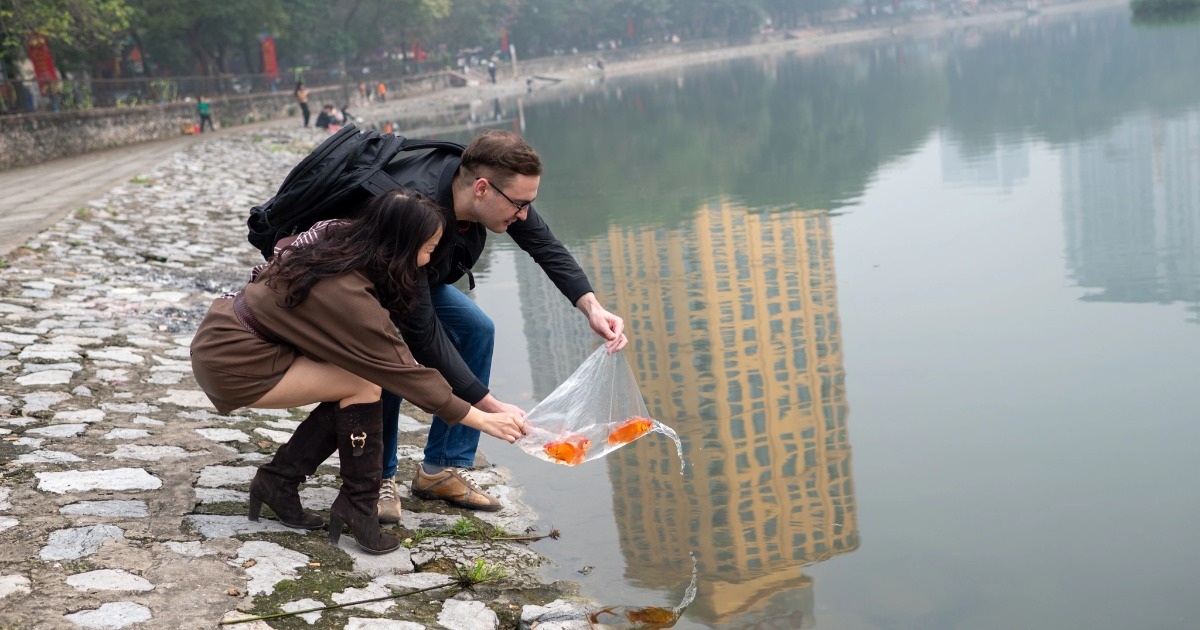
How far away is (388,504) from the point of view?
474 cm

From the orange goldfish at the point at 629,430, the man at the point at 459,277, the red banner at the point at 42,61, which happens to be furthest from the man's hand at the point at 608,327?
the red banner at the point at 42,61

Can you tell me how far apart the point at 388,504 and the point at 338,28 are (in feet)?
194

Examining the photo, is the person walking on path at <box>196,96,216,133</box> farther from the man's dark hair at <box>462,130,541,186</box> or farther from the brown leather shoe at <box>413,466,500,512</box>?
the man's dark hair at <box>462,130,541,186</box>

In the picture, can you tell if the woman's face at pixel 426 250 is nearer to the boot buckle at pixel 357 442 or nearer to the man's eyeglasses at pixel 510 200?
the man's eyeglasses at pixel 510 200

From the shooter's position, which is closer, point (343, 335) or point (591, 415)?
point (343, 335)

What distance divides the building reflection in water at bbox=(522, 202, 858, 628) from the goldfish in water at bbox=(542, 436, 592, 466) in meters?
0.73

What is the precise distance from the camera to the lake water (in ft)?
16.2

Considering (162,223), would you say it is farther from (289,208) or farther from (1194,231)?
(1194,231)

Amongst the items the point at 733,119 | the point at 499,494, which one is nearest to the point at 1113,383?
the point at 499,494

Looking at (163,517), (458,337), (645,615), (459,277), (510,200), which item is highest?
(510,200)

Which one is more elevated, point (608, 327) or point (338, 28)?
point (338, 28)

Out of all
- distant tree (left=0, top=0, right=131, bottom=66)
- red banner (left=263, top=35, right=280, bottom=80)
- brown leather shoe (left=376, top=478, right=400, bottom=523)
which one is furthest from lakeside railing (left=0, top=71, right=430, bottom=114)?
brown leather shoe (left=376, top=478, right=400, bottom=523)

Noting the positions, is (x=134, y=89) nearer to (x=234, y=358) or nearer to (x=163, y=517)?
(x=163, y=517)

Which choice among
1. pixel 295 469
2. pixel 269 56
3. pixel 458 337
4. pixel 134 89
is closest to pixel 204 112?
pixel 134 89
